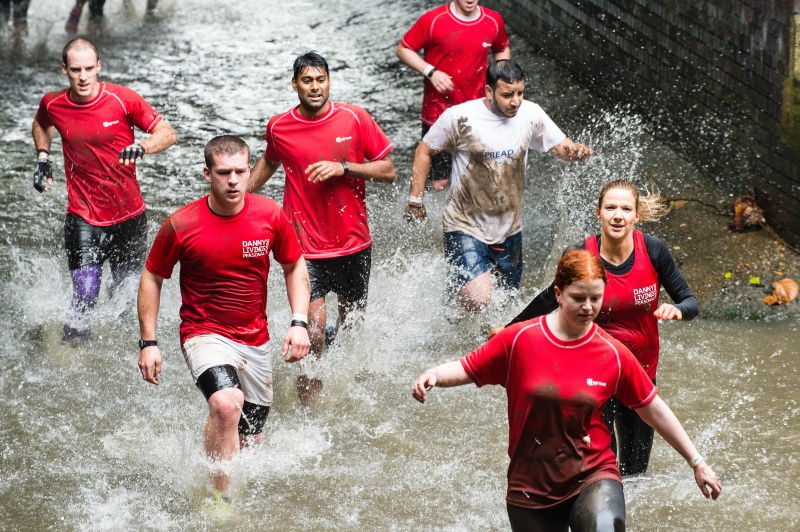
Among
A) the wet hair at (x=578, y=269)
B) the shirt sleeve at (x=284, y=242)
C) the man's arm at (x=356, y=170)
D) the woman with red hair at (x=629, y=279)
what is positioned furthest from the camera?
the man's arm at (x=356, y=170)

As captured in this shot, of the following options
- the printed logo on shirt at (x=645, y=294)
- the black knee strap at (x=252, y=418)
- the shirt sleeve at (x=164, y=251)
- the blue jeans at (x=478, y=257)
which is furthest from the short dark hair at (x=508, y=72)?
the black knee strap at (x=252, y=418)

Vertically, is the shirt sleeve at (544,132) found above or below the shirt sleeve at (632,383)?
below

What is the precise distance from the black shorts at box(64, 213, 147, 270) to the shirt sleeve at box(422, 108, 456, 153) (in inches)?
81.8

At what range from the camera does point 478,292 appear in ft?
23.3

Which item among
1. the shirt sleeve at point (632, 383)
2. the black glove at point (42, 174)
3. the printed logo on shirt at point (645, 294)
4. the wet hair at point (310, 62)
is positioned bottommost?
the black glove at point (42, 174)

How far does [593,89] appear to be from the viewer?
436 inches

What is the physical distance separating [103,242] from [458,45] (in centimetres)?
332

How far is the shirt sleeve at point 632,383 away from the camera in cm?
432

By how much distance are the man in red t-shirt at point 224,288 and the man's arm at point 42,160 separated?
6.88 ft

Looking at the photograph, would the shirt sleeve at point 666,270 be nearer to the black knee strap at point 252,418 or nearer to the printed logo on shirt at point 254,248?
the printed logo on shirt at point 254,248

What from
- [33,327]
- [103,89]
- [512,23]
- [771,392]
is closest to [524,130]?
[771,392]

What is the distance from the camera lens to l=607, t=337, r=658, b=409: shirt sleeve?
4.32 metres

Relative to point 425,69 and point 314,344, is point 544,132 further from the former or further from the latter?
point 314,344

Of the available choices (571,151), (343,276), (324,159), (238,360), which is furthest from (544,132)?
(238,360)
